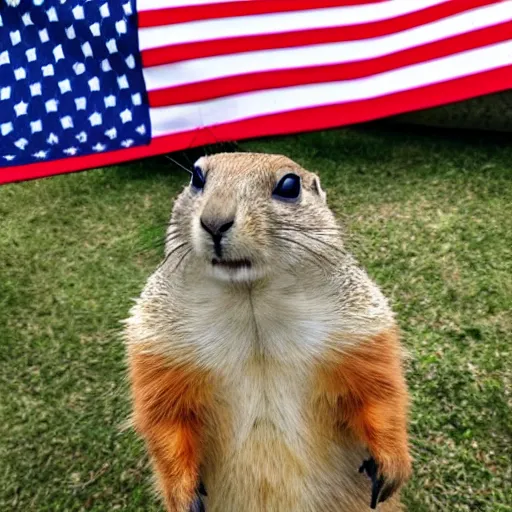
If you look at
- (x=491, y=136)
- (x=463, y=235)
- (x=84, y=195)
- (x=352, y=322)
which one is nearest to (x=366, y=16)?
(x=491, y=136)

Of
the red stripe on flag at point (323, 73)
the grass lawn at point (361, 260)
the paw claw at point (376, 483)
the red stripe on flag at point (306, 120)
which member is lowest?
the grass lawn at point (361, 260)

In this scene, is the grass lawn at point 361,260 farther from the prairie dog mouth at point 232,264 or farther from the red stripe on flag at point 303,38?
the red stripe on flag at point 303,38

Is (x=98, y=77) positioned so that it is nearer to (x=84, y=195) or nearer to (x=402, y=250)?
(x=84, y=195)

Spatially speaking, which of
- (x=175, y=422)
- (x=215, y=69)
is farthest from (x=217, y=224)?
(x=215, y=69)

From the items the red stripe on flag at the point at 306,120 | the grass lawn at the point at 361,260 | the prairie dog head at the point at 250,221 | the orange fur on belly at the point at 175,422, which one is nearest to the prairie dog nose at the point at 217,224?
the prairie dog head at the point at 250,221

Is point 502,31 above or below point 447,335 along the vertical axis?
above

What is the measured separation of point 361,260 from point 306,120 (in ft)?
2.87

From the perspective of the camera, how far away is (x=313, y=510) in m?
1.08

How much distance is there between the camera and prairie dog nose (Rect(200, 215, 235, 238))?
82 centimetres

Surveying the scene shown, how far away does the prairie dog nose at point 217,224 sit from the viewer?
2.70ft

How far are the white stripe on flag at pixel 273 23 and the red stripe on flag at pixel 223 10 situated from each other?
0.06ft

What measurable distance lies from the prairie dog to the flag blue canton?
1.84m

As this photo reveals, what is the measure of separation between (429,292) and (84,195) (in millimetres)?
1665

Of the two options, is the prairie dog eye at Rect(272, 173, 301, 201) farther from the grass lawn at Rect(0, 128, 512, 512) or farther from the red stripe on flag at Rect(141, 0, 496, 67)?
the red stripe on flag at Rect(141, 0, 496, 67)
